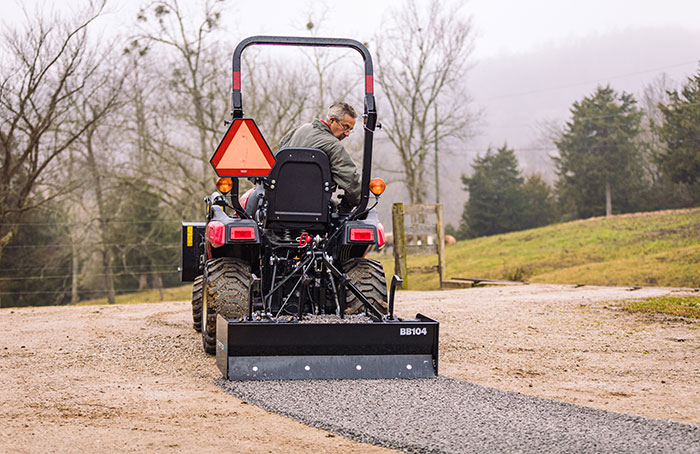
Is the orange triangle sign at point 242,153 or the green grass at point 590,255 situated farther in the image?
the green grass at point 590,255

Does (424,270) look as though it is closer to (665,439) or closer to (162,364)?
(162,364)

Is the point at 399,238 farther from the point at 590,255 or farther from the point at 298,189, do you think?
the point at 298,189

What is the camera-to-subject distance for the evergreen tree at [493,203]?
139 ft

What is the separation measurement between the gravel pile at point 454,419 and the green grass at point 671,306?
16.6ft

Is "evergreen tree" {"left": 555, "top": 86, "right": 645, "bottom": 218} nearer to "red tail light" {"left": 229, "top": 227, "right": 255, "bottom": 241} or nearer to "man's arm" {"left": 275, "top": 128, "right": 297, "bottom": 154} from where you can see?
"man's arm" {"left": 275, "top": 128, "right": 297, "bottom": 154}

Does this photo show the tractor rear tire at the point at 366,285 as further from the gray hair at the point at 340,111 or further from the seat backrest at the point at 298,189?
the gray hair at the point at 340,111

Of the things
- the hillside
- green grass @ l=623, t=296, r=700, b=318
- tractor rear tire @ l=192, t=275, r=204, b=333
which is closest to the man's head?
tractor rear tire @ l=192, t=275, r=204, b=333

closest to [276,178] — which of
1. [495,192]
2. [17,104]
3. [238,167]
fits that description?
[238,167]

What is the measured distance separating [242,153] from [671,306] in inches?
248

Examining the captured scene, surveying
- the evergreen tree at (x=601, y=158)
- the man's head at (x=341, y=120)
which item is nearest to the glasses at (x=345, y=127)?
the man's head at (x=341, y=120)

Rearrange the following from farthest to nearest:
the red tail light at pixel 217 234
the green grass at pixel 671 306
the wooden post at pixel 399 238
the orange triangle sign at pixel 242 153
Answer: the wooden post at pixel 399 238 → the green grass at pixel 671 306 → the red tail light at pixel 217 234 → the orange triangle sign at pixel 242 153

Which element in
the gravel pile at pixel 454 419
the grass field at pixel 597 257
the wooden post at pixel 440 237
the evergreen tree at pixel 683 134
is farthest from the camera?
the evergreen tree at pixel 683 134

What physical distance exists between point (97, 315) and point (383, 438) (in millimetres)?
7224

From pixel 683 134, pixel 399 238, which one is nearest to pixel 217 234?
pixel 399 238
